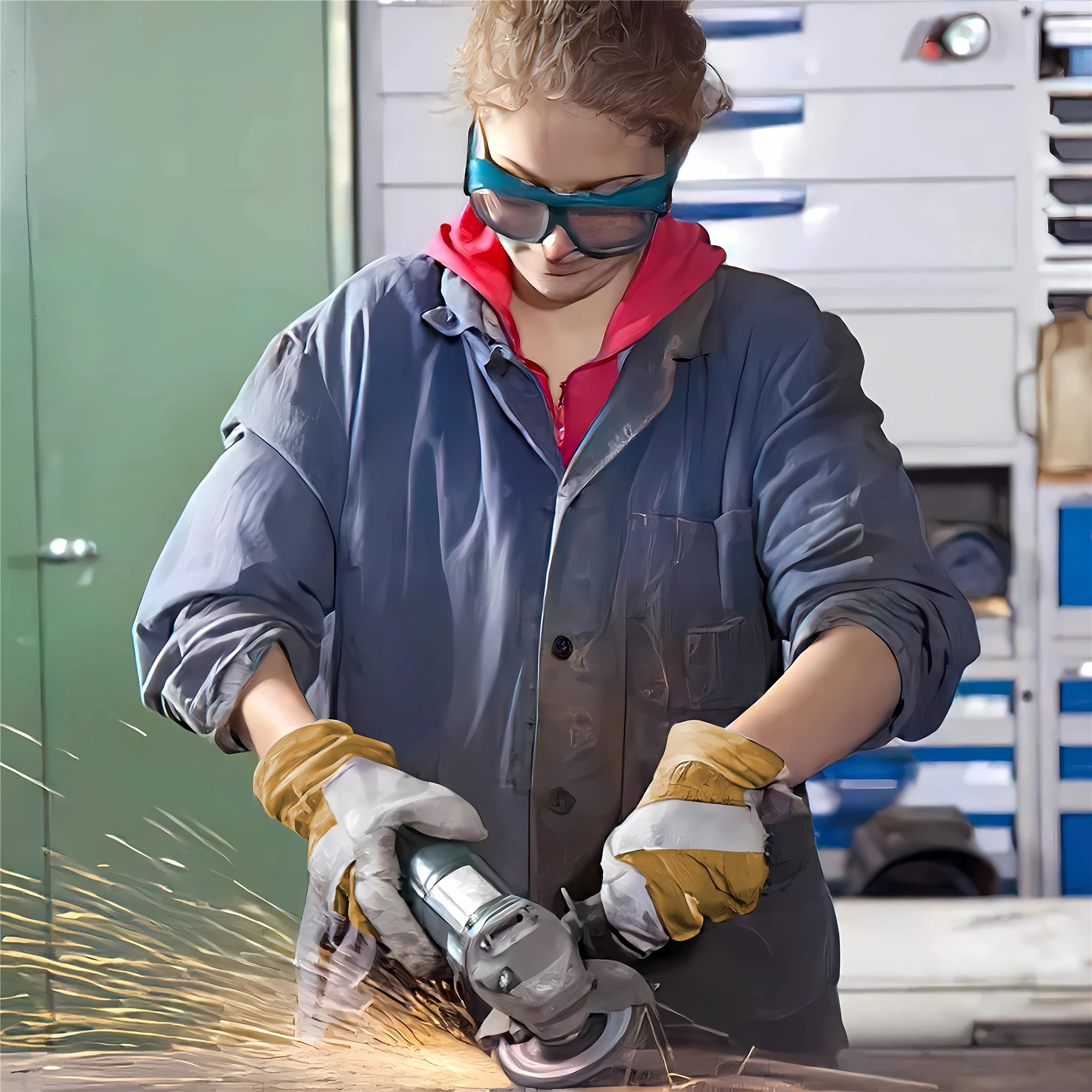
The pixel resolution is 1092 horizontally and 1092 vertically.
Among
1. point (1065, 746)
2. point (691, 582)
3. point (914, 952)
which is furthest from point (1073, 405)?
point (914, 952)

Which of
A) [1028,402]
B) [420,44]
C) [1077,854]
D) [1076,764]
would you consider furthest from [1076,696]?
[420,44]

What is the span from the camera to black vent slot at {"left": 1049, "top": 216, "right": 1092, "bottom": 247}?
3.59 feet

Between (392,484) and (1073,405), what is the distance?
30.5 inches

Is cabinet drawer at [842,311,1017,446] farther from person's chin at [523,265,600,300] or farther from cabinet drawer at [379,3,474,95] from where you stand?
cabinet drawer at [379,3,474,95]

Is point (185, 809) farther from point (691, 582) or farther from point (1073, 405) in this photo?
point (1073, 405)

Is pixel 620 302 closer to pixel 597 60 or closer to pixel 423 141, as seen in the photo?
pixel 597 60

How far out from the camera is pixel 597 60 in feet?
2.75

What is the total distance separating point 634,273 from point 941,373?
0.41 meters

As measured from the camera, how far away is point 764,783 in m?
0.85

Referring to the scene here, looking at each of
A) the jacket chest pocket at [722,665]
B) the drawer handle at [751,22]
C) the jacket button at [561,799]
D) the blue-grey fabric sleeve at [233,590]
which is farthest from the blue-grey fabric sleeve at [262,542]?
the drawer handle at [751,22]

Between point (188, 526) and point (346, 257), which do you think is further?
point (346, 257)

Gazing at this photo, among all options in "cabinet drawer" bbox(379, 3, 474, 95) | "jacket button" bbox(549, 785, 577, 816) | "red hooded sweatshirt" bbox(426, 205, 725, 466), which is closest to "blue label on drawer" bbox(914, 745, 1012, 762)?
"jacket button" bbox(549, 785, 577, 816)

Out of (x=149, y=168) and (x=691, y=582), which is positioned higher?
(x=149, y=168)

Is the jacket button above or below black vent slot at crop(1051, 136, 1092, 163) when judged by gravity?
below
